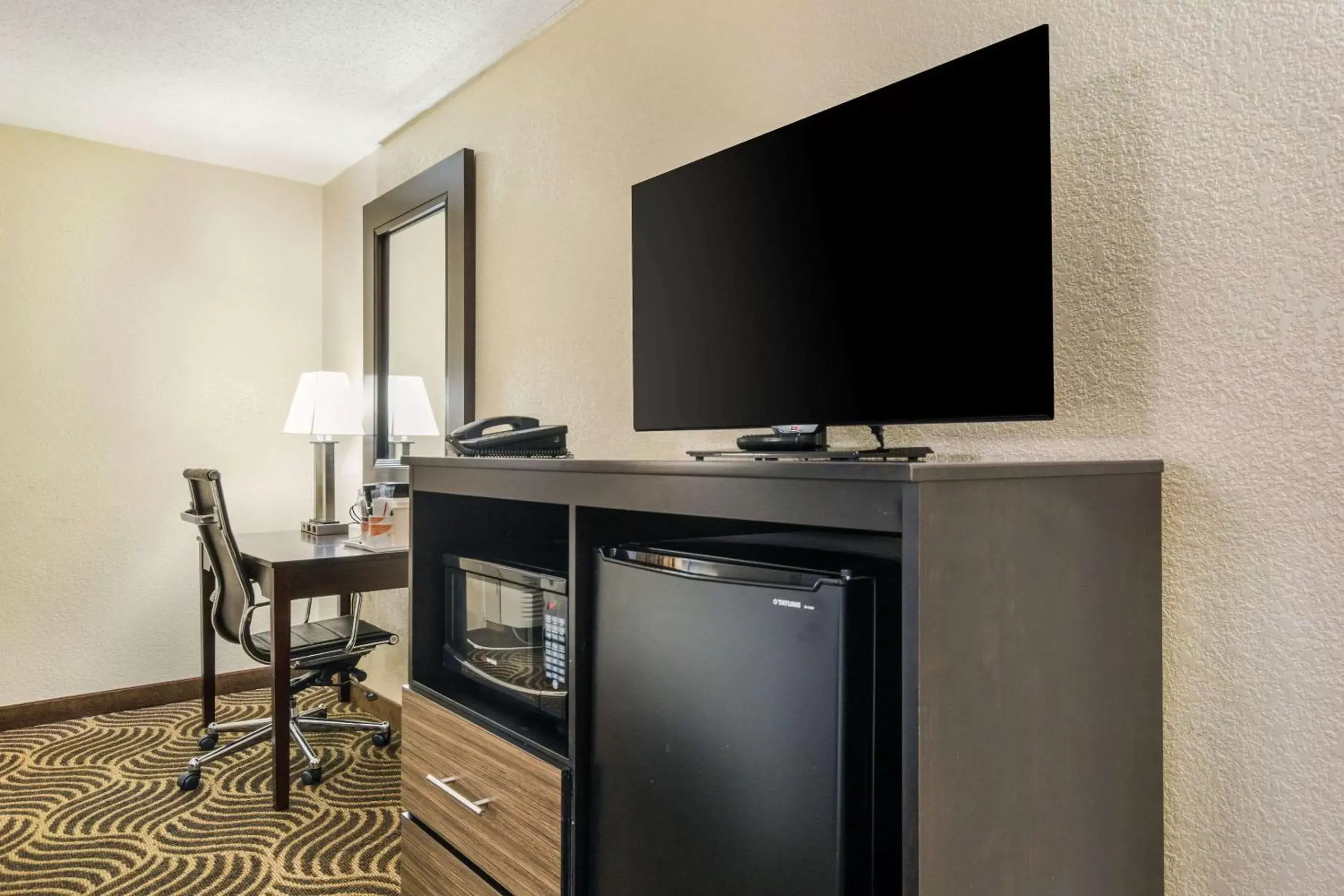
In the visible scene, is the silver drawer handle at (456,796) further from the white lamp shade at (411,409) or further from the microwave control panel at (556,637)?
the white lamp shade at (411,409)

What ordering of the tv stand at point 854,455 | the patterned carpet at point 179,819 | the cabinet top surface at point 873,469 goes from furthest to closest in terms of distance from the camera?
1. the patterned carpet at point 179,819
2. the tv stand at point 854,455
3. the cabinet top surface at point 873,469

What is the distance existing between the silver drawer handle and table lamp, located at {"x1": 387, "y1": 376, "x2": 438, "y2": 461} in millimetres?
1581

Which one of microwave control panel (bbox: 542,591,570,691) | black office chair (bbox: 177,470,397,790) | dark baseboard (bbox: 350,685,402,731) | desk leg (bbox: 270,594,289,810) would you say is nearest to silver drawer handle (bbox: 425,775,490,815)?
microwave control panel (bbox: 542,591,570,691)

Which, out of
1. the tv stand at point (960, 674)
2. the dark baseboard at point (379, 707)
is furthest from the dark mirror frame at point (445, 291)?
the tv stand at point (960, 674)

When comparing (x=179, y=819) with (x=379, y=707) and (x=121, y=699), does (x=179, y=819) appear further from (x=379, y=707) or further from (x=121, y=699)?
(x=121, y=699)

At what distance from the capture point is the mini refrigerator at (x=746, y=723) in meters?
0.97

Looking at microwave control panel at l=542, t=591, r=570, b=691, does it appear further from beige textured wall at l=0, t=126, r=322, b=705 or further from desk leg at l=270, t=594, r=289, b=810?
beige textured wall at l=0, t=126, r=322, b=705

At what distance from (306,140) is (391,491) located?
5.24 ft

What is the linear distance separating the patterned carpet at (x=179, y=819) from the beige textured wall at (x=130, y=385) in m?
0.46

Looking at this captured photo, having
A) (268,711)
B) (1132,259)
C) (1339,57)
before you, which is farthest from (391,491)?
(1339,57)

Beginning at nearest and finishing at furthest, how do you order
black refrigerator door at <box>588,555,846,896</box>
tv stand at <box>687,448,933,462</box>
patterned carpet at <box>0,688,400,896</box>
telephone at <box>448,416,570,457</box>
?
black refrigerator door at <box>588,555,846,896</box> < tv stand at <box>687,448,933,462</box> < telephone at <box>448,416,570,457</box> < patterned carpet at <box>0,688,400,896</box>

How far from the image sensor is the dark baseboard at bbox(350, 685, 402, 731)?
3.28 m

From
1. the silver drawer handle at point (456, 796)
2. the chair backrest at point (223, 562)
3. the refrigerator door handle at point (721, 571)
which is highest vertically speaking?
the refrigerator door handle at point (721, 571)

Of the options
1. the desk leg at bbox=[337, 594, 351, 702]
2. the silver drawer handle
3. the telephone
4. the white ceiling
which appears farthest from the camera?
the desk leg at bbox=[337, 594, 351, 702]
